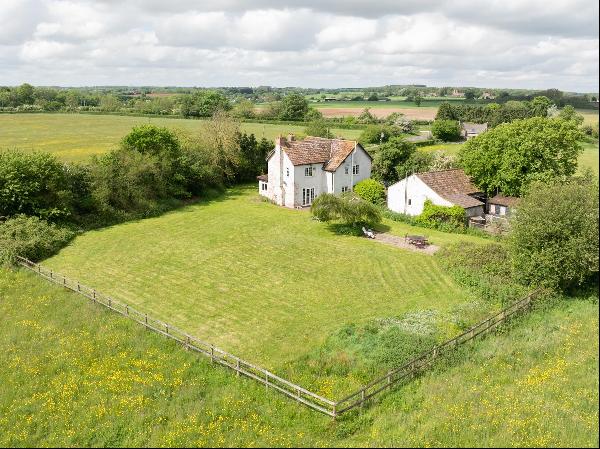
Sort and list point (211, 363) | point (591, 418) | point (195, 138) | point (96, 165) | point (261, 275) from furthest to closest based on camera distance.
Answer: point (195, 138) → point (96, 165) → point (261, 275) → point (211, 363) → point (591, 418)

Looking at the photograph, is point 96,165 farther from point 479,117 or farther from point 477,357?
point 479,117

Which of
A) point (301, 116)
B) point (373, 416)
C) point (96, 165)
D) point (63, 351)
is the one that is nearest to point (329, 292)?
point (373, 416)

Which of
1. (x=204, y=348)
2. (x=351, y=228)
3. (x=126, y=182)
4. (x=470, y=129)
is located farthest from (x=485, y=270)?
(x=470, y=129)

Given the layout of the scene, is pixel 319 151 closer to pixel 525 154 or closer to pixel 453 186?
pixel 453 186

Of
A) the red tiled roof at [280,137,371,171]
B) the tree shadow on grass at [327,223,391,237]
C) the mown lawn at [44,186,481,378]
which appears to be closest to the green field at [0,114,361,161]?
the red tiled roof at [280,137,371,171]

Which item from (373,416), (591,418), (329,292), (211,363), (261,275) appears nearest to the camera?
(591,418)

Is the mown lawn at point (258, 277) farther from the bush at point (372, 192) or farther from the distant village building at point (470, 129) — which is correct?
the distant village building at point (470, 129)

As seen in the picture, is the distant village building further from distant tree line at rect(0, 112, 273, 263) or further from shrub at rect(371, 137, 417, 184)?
distant tree line at rect(0, 112, 273, 263)

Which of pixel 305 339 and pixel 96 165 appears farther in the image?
pixel 96 165
